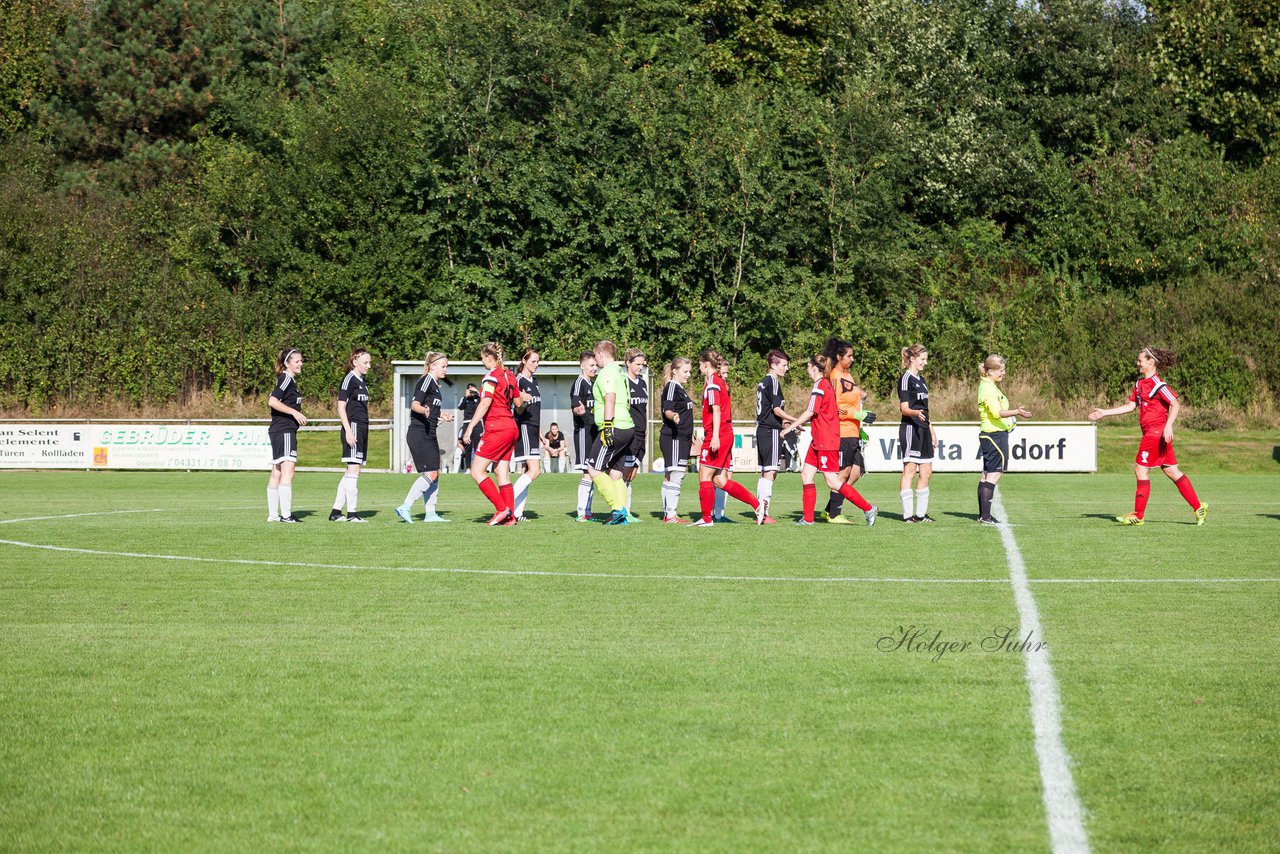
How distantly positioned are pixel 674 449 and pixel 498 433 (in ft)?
6.95

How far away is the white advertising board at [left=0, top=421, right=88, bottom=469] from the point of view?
31.8 meters

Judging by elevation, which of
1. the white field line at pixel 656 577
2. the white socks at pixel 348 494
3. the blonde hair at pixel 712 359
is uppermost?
the blonde hair at pixel 712 359

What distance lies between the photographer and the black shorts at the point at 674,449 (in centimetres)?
1639

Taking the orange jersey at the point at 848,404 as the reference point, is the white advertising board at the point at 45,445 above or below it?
below

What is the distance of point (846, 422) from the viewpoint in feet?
57.6

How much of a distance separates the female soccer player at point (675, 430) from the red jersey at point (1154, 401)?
529 centimetres

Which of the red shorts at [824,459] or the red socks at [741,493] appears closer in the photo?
the red shorts at [824,459]

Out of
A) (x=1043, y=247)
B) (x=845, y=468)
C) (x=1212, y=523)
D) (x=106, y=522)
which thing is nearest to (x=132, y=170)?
(x=1043, y=247)

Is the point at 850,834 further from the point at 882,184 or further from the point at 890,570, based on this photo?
the point at 882,184

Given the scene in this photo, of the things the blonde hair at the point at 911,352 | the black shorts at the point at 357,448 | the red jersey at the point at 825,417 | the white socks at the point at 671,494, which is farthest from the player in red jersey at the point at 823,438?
the black shorts at the point at 357,448

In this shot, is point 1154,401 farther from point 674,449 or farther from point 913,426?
point 674,449

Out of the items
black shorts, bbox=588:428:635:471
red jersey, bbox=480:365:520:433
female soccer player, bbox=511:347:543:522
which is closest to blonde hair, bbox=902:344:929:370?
black shorts, bbox=588:428:635:471

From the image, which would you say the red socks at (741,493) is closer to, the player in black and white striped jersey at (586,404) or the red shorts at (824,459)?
the red shorts at (824,459)

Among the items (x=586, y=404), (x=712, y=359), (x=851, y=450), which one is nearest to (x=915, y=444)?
(x=851, y=450)
